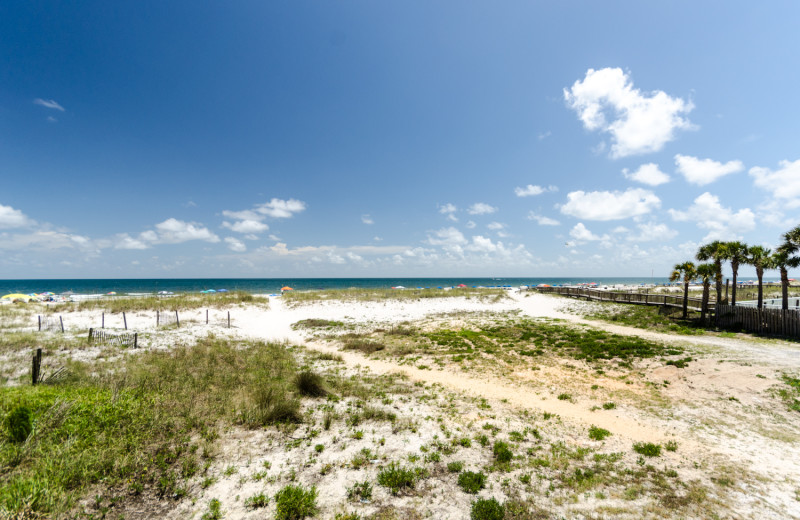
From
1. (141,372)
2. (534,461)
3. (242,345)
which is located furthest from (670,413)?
(242,345)

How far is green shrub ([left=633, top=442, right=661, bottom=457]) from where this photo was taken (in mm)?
7754

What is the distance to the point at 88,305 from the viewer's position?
34.8 m

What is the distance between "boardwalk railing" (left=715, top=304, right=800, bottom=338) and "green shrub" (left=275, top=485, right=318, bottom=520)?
2981cm

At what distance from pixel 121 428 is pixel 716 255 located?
39550 millimetres

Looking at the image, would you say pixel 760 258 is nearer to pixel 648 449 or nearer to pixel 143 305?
pixel 648 449

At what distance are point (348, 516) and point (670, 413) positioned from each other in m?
11.2

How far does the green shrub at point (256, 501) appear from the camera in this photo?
576 cm

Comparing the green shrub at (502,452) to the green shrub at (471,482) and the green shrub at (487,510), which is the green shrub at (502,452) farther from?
the green shrub at (487,510)

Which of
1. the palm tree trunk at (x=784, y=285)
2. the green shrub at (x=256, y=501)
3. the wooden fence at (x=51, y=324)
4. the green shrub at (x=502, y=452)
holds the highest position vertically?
the palm tree trunk at (x=784, y=285)

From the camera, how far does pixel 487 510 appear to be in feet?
18.4

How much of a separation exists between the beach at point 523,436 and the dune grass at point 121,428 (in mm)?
435

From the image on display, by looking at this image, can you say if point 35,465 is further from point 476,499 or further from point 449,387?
point 449,387

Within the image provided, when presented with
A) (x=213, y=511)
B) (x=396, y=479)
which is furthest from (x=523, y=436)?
(x=213, y=511)

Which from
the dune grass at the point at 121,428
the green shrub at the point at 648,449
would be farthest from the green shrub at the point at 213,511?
the green shrub at the point at 648,449
